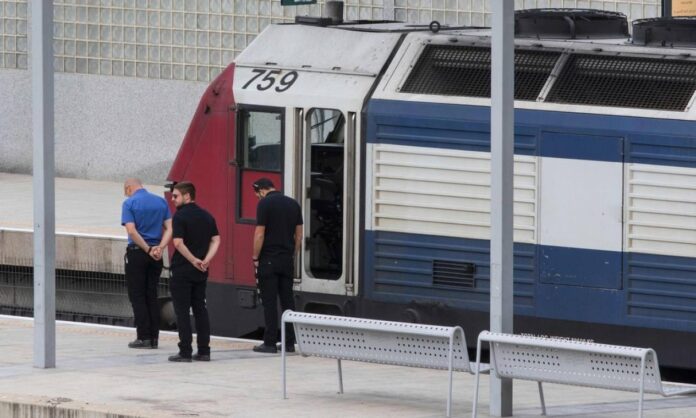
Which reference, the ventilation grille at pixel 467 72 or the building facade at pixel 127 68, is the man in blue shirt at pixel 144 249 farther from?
the building facade at pixel 127 68

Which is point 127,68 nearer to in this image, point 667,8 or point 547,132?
point 667,8

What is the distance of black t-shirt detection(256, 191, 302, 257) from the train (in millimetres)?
716

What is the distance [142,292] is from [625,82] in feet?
13.7

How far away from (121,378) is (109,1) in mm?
13299

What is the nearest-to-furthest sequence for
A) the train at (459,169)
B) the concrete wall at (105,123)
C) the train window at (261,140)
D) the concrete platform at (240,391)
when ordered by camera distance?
1. the concrete platform at (240,391)
2. the train at (459,169)
3. the train window at (261,140)
4. the concrete wall at (105,123)

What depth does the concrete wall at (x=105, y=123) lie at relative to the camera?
25.0 metres

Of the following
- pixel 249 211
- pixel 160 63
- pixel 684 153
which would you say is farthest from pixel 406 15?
pixel 684 153

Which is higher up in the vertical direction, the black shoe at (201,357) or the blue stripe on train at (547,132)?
the blue stripe on train at (547,132)

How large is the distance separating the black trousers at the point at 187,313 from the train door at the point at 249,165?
62.7 inches

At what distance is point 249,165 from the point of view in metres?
15.9

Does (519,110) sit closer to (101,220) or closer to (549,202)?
(549,202)

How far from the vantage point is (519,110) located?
1445 centimetres

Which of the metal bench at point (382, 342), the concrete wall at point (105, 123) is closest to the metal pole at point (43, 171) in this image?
the metal bench at point (382, 342)

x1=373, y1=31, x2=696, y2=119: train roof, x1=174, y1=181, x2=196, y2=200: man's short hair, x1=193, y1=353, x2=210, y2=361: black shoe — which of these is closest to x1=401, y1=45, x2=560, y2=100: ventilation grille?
x1=373, y1=31, x2=696, y2=119: train roof
